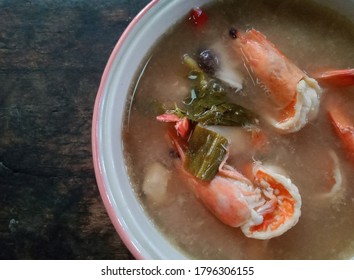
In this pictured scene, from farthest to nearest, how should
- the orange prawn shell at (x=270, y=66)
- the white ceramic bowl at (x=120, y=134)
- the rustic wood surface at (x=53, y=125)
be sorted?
the rustic wood surface at (x=53, y=125) → the orange prawn shell at (x=270, y=66) → the white ceramic bowl at (x=120, y=134)

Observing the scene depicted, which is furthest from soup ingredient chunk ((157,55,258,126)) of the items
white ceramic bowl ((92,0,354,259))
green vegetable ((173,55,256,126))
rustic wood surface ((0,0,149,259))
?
rustic wood surface ((0,0,149,259))

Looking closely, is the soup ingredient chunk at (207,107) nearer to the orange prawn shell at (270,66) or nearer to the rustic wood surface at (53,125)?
the orange prawn shell at (270,66)

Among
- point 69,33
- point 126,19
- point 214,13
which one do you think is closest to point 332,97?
point 214,13

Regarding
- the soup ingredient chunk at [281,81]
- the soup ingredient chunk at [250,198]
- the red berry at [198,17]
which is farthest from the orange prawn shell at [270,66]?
the soup ingredient chunk at [250,198]

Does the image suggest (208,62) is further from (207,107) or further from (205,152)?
(205,152)

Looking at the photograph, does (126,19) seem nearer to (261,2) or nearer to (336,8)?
(261,2)
